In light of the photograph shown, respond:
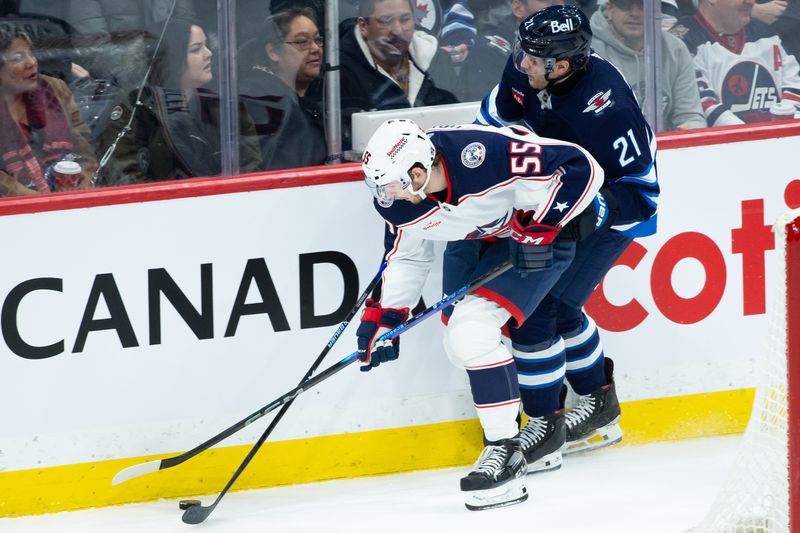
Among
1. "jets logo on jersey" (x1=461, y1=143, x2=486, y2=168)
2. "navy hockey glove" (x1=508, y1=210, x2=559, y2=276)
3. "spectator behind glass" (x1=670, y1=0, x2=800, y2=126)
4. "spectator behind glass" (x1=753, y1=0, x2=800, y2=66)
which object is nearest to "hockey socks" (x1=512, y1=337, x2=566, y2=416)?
"navy hockey glove" (x1=508, y1=210, x2=559, y2=276)

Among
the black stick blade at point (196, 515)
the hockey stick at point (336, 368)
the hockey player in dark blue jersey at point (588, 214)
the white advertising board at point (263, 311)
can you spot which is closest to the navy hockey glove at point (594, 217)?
the hockey player in dark blue jersey at point (588, 214)

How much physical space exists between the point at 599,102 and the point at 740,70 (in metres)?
0.73

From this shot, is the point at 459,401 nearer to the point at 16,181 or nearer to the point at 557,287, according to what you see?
the point at 557,287

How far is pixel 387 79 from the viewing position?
3.83 meters

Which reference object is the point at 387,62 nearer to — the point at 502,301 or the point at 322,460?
the point at 502,301

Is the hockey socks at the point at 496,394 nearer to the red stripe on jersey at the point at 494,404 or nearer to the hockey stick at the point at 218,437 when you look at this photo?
the red stripe on jersey at the point at 494,404

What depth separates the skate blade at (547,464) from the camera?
3783mm

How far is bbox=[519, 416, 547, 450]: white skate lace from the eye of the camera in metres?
3.74

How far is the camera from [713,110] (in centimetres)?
403

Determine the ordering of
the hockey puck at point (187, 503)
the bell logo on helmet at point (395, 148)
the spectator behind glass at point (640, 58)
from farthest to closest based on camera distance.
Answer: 1. the spectator behind glass at point (640, 58)
2. the hockey puck at point (187, 503)
3. the bell logo on helmet at point (395, 148)

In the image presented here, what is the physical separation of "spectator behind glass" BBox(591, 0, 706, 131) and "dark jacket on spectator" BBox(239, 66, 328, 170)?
0.85 meters


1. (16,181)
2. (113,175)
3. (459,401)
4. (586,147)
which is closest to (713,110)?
(586,147)

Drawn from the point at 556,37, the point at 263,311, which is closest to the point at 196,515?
the point at 263,311

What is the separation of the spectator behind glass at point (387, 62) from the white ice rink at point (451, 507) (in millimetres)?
977
